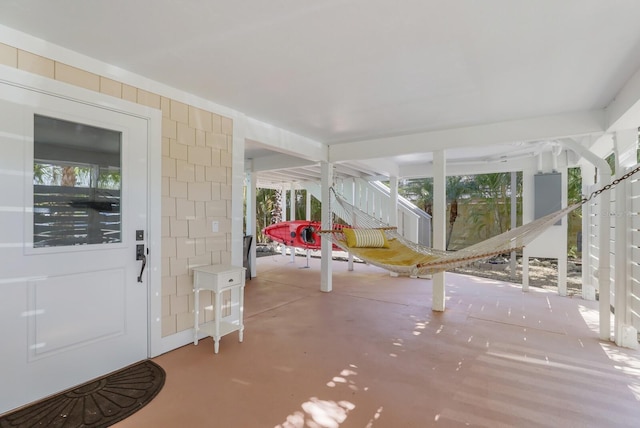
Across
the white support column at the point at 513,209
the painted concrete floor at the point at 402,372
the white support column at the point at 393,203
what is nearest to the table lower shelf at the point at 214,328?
the painted concrete floor at the point at 402,372

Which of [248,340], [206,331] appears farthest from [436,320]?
[206,331]

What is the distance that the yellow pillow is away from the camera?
391 cm

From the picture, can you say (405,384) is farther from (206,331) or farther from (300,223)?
→ (300,223)

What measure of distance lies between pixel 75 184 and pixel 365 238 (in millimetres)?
2990

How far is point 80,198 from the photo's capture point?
2.14 m

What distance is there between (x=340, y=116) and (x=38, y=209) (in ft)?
8.67

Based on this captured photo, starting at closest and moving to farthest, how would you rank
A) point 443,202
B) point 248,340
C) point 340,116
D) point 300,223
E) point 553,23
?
1. point 553,23
2. point 248,340
3. point 340,116
4. point 443,202
5. point 300,223

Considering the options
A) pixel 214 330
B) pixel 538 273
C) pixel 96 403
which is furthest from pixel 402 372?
pixel 538 273

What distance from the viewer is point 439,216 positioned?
3834 millimetres

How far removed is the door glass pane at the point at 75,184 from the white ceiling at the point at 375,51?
0.56 metres

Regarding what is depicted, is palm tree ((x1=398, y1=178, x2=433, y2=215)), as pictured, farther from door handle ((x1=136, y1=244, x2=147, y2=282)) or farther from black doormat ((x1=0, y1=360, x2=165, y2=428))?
black doormat ((x1=0, y1=360, x2=165, y2=428))

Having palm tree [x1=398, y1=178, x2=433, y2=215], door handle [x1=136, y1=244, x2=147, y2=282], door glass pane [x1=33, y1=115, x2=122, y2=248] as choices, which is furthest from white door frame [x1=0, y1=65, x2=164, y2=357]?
palm tree [x1=398, y1=178, x2=433, y2=215]

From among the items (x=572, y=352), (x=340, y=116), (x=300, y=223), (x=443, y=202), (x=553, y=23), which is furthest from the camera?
(x=300, y=223)

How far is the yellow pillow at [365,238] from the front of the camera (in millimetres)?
3908
